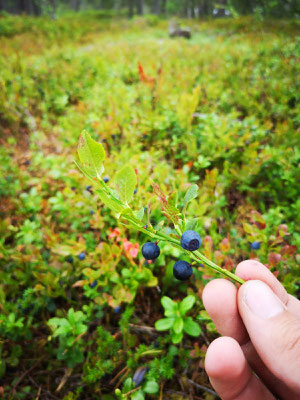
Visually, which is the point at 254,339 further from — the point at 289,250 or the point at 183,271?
the point at 289,250

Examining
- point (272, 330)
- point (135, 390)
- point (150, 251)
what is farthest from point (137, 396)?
point (150, 251)

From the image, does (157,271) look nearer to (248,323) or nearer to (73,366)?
(73,366)

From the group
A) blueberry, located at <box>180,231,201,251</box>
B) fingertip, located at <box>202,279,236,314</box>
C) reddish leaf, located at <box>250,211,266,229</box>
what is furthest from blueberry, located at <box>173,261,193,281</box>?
reddish leaf, located at <box>250,211,266,229</box>

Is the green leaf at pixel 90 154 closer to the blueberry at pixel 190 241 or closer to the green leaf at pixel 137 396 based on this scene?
the blueberry at pixel 190 241

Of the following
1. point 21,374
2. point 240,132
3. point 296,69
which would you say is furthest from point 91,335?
point 296,69

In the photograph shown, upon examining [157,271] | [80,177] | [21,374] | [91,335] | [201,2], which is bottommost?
[21,374]

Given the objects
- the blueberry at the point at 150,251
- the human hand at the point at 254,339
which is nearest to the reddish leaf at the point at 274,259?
the human hand at the point at 254,339
